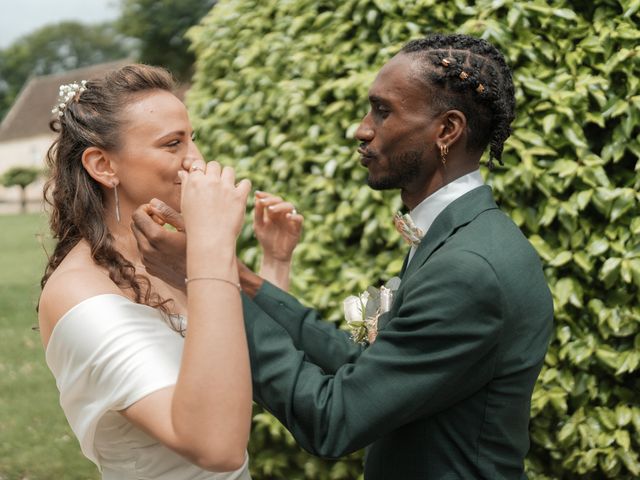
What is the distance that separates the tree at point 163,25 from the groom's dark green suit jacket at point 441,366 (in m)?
26.2

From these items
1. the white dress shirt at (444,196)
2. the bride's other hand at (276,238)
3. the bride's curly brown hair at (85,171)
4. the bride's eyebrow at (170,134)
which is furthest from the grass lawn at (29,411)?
the white dress shirt at (444,196)

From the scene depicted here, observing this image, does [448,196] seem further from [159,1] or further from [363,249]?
[159,1]

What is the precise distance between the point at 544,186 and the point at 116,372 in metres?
2.11

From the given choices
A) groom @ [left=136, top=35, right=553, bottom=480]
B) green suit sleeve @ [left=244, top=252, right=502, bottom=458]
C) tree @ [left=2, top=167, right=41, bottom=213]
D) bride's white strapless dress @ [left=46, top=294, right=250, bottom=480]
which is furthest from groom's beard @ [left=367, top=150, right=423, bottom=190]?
tree @ [left=2, top=167, right=41, bottom=213]

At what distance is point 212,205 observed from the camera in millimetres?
1888

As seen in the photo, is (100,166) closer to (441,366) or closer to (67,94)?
(67,94)

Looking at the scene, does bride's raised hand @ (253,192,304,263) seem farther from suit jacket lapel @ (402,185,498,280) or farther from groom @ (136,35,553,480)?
suit jacket lapel @ (402,185,498,280)

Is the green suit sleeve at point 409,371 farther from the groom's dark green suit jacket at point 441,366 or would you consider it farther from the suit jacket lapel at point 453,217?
the suit jacket lapel at point 453,217

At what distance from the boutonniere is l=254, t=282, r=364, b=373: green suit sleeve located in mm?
94

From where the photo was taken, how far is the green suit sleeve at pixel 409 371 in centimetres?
183

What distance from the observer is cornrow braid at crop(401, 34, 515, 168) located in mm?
2074

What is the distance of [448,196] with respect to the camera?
7.07 feet

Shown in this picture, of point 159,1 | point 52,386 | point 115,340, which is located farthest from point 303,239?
point 159,1

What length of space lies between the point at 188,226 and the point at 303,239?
2113 mm
